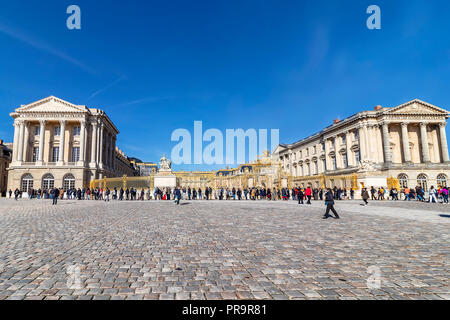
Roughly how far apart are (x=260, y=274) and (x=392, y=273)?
206 centimetres

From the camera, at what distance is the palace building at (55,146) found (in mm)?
38656

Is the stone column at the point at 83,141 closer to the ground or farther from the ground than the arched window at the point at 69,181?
farther from the ground

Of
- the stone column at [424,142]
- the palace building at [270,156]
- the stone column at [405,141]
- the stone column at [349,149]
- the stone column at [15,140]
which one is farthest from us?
the stone column at [349,149]

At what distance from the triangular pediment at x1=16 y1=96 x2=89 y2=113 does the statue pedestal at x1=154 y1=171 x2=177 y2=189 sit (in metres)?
25.0

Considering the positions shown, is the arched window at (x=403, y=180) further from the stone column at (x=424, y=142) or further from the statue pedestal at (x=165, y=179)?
the statue pedestal at (x=165, y=179)

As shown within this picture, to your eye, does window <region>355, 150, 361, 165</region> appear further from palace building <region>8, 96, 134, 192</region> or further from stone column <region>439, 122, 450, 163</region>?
palace building <region>8, 96, 134, 192</region>

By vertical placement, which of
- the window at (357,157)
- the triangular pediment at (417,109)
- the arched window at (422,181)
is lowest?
the arched window at (422,181)

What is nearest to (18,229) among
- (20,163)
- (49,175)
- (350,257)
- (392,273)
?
→ (350,257)

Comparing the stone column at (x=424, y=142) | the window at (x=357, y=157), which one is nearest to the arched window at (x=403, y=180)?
the stone column at (x=424, y=142)

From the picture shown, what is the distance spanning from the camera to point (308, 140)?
58969 mm

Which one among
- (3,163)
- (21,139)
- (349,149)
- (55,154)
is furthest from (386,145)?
(3,163)

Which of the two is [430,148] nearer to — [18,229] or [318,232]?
[318,232]

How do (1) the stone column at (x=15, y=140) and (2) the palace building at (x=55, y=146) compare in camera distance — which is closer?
(2) the palace building at (x=55, y=146)

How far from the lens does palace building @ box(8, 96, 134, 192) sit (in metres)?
38.7
